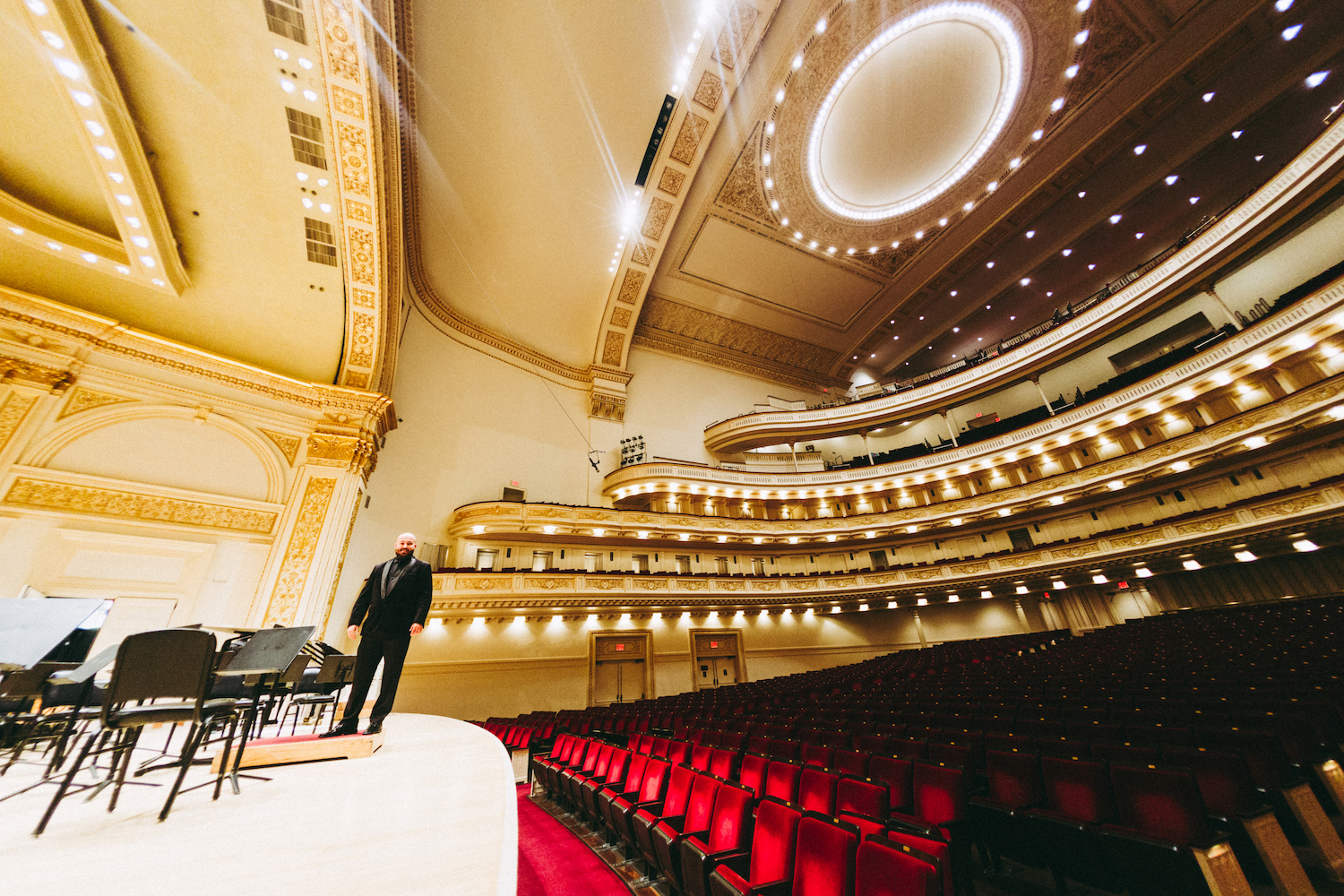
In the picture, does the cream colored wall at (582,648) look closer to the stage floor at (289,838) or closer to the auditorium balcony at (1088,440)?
the auditorium balcony at (1088,440)

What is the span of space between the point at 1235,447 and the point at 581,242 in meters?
15.4

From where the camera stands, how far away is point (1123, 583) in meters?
11.8

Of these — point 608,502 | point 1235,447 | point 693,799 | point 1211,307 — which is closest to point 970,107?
point 1211,307

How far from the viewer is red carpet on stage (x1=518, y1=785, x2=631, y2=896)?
2.60m

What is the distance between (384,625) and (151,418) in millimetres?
6688

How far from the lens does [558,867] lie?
288 centimetres

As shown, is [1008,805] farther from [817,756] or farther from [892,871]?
[892,871]

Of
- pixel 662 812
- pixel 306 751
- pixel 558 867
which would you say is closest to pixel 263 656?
pixel 306 751

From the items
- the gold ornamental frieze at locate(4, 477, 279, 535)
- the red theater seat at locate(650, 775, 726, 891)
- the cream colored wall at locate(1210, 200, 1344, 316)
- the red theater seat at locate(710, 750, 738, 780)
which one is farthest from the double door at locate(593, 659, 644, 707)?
the cream colored wall at locate(1210, 200, 1344, 316)

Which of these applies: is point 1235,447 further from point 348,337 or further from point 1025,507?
point 348,337

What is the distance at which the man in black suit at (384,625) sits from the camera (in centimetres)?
274

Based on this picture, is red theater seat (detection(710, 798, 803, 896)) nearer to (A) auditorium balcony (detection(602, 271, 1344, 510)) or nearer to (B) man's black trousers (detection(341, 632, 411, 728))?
(B) man's black trousers (detection(341, 632, 411, 728))

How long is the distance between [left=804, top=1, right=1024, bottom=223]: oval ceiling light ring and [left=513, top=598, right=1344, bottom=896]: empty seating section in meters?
12.5

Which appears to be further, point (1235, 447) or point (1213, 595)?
point (1213, 595)
